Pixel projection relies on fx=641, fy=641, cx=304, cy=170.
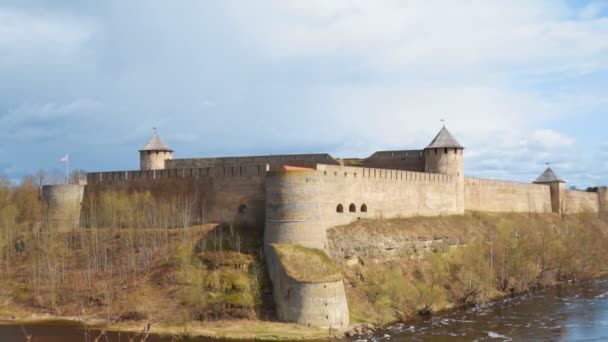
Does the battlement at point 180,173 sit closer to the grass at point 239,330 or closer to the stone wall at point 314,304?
the stone wall at point 314,304

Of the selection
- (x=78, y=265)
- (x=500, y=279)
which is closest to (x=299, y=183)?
(x=78, y=265)

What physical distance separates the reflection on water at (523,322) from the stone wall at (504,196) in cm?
1236

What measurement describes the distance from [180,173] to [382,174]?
35.7 ft

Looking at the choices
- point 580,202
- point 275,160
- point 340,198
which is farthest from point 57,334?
point 580,202

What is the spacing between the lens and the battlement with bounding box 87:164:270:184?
31.3 m

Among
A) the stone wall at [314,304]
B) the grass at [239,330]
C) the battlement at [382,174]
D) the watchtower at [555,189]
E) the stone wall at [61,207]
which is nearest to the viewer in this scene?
the grass at [239,330]

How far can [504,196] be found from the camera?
158 ft

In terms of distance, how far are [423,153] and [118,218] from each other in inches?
749

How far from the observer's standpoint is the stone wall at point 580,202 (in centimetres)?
5641

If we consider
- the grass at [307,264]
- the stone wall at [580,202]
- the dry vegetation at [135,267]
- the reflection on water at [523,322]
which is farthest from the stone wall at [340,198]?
the stone wall at [580,202]

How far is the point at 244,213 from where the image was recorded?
31.2 meters

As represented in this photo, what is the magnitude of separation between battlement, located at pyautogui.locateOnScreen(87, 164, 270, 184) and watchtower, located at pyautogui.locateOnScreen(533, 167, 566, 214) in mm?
33826

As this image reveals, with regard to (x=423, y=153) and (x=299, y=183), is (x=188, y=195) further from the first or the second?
(x=423, y=153)

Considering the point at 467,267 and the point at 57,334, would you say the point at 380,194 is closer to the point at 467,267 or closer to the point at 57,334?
the point at 467,267
